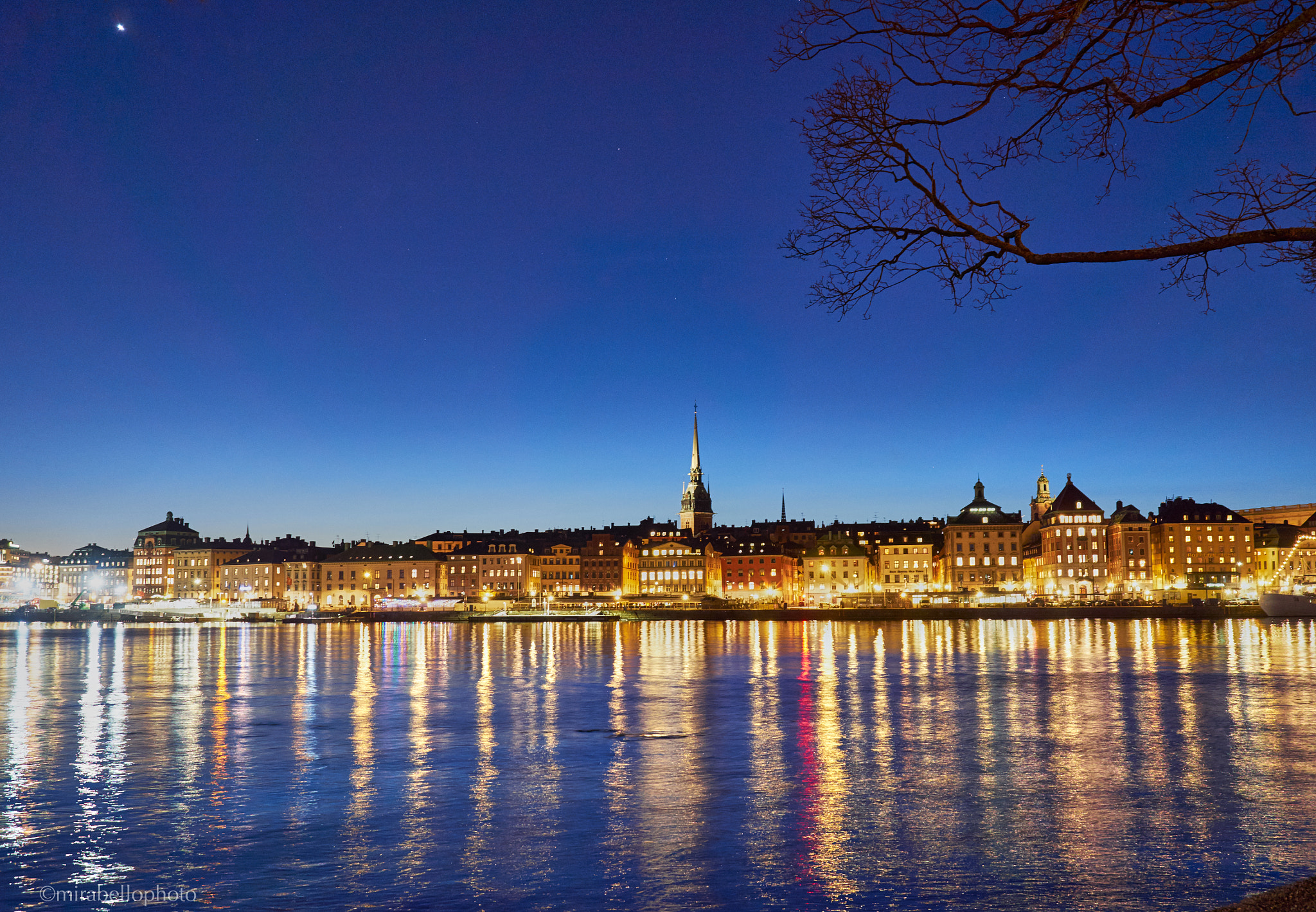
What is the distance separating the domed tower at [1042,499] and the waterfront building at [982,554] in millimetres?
7438

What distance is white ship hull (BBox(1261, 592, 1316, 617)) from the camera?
9975cm

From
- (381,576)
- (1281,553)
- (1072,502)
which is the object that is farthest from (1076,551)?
(381,576)

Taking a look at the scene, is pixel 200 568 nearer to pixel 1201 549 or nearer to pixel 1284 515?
pixel 1201 549

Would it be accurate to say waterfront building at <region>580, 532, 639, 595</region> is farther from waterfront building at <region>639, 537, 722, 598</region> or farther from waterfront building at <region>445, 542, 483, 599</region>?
waterfront building at <region>445, 542, 483, 599</region>

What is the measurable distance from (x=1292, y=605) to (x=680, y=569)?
79155mm

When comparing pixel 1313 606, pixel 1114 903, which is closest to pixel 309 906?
pixel 1114 903

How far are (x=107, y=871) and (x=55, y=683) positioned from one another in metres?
31.1

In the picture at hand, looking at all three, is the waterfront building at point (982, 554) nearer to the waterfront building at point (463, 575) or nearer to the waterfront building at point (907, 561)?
the waterfront building at point (907, 561)

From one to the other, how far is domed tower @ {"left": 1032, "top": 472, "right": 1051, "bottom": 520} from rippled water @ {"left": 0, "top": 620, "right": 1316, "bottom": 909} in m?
129

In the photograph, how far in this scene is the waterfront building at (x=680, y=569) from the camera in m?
155

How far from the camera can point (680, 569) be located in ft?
511

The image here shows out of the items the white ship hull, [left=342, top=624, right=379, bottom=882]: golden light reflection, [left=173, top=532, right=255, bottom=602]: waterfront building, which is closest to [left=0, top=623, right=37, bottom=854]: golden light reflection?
[left=342, top=624, right=379, bottom=882]: golden light reflection

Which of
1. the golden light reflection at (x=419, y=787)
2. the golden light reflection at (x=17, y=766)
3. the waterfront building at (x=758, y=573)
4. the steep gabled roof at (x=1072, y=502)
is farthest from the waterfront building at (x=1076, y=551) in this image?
the golden light reflection at (x=17, y=766)

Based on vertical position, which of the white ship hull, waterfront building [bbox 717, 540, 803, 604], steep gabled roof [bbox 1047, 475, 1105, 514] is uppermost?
steep gabled roof [bbox 1047, 475, 1105, 514]
